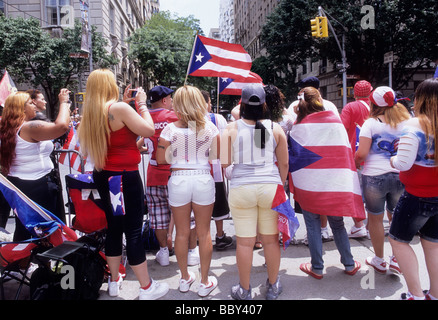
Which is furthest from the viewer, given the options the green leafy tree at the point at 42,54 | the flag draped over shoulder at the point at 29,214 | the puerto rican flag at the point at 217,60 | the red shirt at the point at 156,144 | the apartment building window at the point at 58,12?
the apartment building window at the point at 58,12

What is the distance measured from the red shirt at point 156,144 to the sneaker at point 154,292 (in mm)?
1101

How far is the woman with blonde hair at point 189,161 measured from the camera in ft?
9.63

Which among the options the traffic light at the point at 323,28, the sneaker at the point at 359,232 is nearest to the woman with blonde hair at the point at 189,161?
the sneaker at the point at 359,232

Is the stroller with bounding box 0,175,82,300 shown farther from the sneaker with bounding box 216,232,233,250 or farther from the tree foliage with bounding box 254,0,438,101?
the tree foliage with bounding box 254,0,438,101

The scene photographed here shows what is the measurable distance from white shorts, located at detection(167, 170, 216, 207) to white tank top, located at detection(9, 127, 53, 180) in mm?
1465

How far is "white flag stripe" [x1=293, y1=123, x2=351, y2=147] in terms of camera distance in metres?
3.17

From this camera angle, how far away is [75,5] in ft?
77.5

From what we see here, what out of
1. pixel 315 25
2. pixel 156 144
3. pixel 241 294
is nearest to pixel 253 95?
pixel 156 144

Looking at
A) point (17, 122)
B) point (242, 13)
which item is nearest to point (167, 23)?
point (242, 13)

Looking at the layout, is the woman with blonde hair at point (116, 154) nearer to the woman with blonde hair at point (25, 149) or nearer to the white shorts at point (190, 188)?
the white shorts at point (190, 188)

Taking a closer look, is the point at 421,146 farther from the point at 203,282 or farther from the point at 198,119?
the point at 203,282

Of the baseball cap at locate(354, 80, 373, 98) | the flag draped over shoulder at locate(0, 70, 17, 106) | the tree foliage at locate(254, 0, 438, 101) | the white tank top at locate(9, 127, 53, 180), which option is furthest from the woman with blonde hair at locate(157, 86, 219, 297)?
the tree foliage at locate(254, 0, 438, 101)

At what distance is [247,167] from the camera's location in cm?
283
